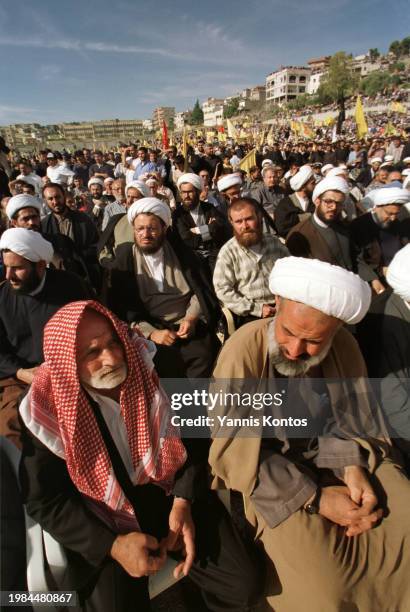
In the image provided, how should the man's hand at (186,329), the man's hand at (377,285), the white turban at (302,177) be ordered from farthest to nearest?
the white turban at (302,177) < the man's hand at (377,285) < the man's hand at (186,329)

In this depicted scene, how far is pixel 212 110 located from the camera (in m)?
122

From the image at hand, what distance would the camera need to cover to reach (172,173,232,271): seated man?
4.92 metres

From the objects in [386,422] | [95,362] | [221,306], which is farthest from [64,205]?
[386,422]

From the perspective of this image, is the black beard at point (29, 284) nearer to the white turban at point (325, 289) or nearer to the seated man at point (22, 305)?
the seated man at point (22, 305)

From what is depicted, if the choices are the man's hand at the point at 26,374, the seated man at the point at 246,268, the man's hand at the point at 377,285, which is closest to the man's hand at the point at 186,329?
the seated man at the point at 246,268

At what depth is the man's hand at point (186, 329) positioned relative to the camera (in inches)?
119

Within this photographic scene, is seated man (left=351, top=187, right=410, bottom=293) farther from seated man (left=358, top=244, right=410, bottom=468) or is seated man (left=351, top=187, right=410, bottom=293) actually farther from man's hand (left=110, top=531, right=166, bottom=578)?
man's hand (left=110, top=531, right=166, bottom=578)

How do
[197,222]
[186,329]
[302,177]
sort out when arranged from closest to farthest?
[186,329]
[197,222]
[302,177]

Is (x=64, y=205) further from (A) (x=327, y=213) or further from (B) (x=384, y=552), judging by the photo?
(B) (x=384, y=552)

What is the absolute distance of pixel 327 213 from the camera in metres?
4.07

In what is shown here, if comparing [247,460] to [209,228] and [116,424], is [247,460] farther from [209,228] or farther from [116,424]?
[209,228]

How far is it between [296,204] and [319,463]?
15.2 ft

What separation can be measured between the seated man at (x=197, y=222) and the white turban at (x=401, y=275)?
2.99 m

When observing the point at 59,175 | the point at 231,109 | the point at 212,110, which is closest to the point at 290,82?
the point at 231,109
